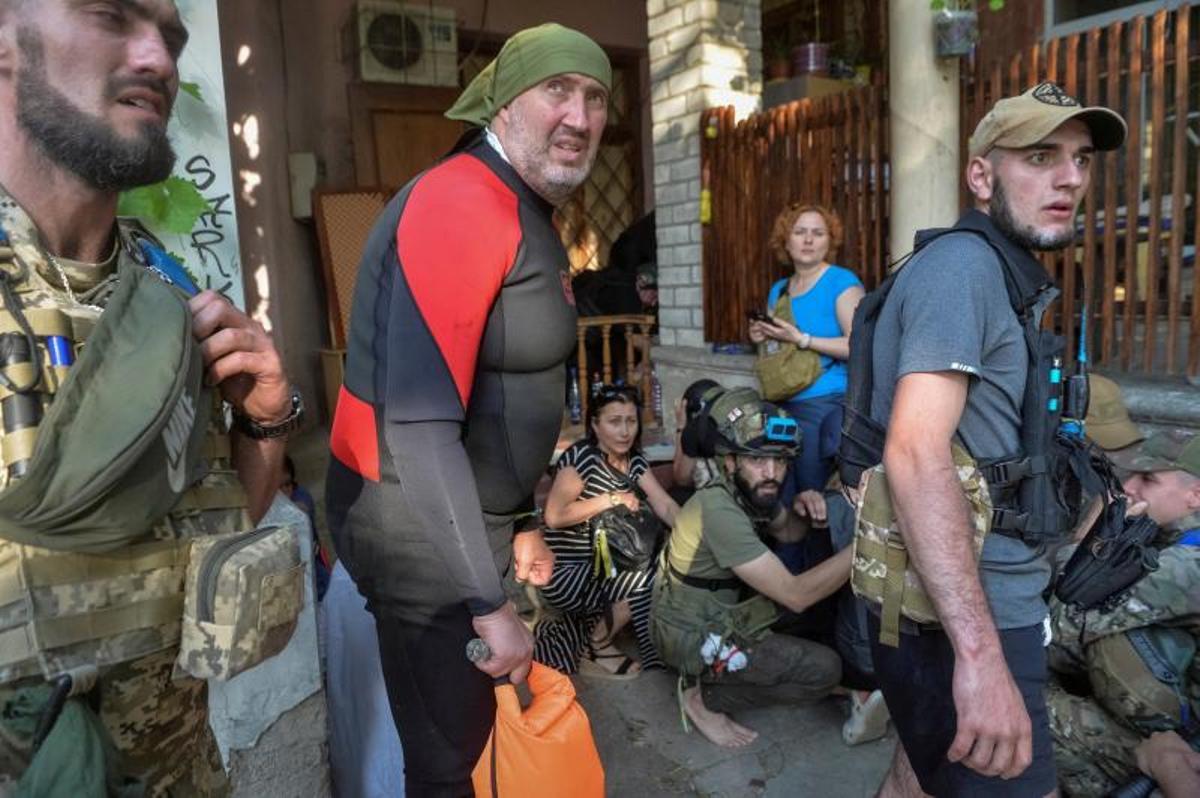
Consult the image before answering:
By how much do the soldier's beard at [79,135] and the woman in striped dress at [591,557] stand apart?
2630 mm

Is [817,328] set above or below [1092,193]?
below

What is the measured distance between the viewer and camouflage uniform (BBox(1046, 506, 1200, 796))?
246 centimetres

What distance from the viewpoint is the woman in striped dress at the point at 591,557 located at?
368cm

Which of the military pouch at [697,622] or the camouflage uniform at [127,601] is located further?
the military pouch at [697,622]

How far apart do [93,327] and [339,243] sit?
20.7 ft

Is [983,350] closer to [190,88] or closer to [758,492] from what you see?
[758,492]

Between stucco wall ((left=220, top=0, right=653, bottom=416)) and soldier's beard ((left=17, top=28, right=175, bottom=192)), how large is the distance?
526 centimetres

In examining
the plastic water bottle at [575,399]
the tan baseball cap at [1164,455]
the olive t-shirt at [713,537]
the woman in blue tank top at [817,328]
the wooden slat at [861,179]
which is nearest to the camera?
the tan baseball cap at [1164,455]

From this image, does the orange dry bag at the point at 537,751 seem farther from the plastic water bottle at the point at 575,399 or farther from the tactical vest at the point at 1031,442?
the plastic water bottle at the point at 575,399

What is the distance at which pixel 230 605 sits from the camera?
44.8 inches

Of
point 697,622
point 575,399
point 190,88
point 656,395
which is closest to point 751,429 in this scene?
point 697,622

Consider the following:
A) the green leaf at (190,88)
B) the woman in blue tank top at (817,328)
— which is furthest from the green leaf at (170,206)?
the woman in blue tank top at (817,328)

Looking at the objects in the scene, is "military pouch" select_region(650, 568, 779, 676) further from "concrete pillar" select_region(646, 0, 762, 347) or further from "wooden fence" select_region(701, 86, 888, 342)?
"concrete pillar" select_region(646, 0, 762, 347)

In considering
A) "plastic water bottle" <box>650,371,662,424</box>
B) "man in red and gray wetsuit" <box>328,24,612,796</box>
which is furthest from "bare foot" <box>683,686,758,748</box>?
"plastic water bottle" <box>650,371,662,424</box>
